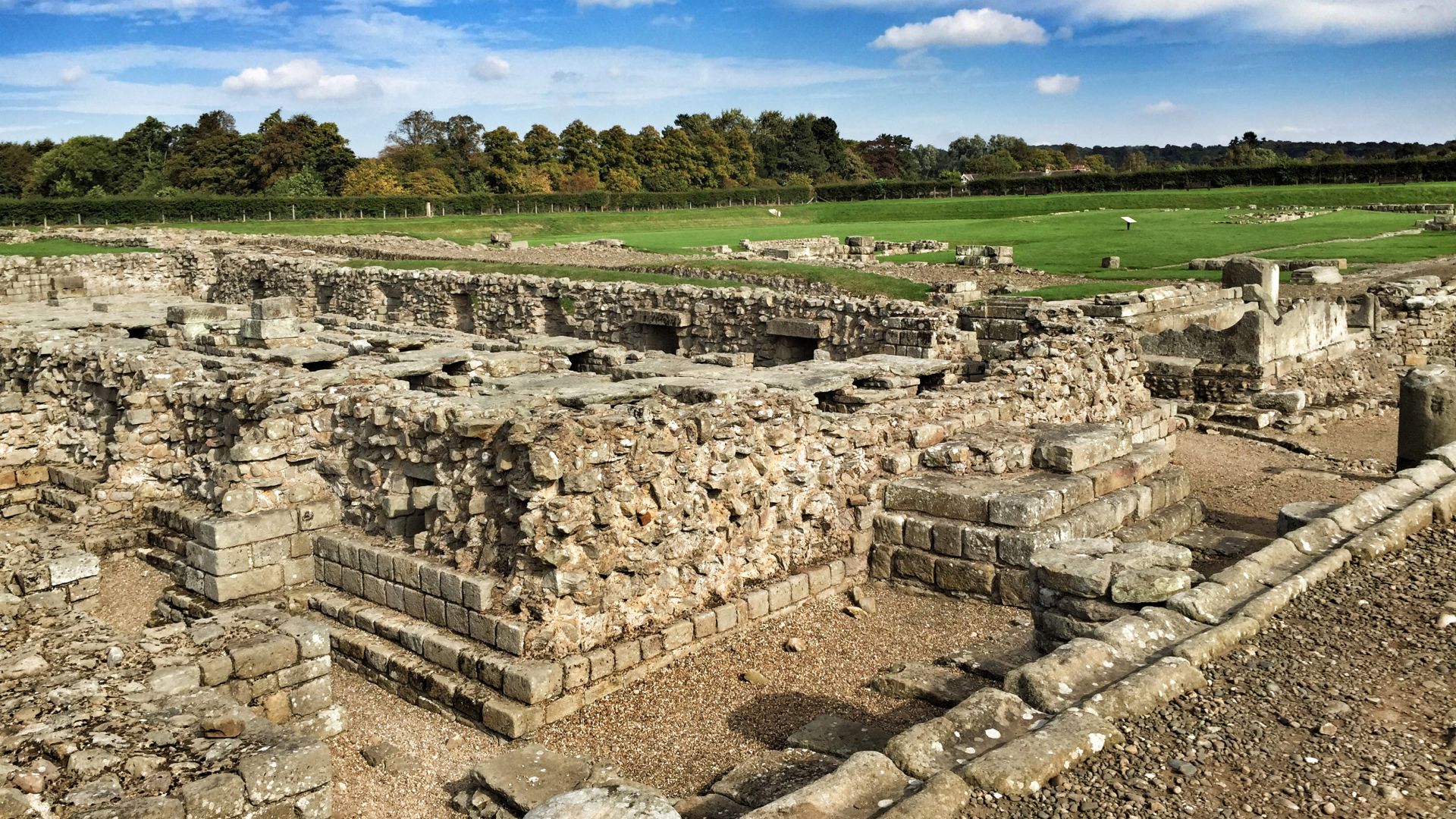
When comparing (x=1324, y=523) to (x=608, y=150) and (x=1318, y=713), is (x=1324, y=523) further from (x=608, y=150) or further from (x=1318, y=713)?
(x=608, y=150)

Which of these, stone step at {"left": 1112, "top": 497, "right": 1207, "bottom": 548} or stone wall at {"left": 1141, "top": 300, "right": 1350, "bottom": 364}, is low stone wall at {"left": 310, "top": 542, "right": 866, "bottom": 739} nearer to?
stone step at {"left": 1112, "top": 497, "right": 1207, "bottom": 548}

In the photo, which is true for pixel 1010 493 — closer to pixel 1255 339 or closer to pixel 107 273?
pixel 1255 339

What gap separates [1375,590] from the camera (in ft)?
24.0

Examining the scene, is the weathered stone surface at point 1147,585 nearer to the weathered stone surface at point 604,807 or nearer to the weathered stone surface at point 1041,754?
the weathered stone surface at point 1041,754

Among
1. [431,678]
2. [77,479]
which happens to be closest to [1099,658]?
[431,678]

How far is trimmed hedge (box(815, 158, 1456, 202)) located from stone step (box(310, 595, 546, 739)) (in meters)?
58.5

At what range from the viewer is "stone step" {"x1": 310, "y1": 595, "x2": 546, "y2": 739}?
720 cm

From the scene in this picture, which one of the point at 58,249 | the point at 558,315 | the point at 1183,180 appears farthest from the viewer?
the point at 1183,180

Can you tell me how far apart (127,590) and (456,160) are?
232 feet

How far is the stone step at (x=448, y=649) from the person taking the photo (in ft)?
23.8

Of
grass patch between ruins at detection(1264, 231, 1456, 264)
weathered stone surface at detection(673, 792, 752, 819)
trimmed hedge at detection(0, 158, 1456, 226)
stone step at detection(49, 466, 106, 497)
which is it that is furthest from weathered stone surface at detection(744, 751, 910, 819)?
trimmed hedge at detection(0, 158, 1456, 226)

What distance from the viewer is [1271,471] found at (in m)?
13.7

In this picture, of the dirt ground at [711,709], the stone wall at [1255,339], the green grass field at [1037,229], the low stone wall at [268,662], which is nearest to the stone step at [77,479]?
the dirt ground at [711,709]

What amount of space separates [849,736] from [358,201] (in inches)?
2057
